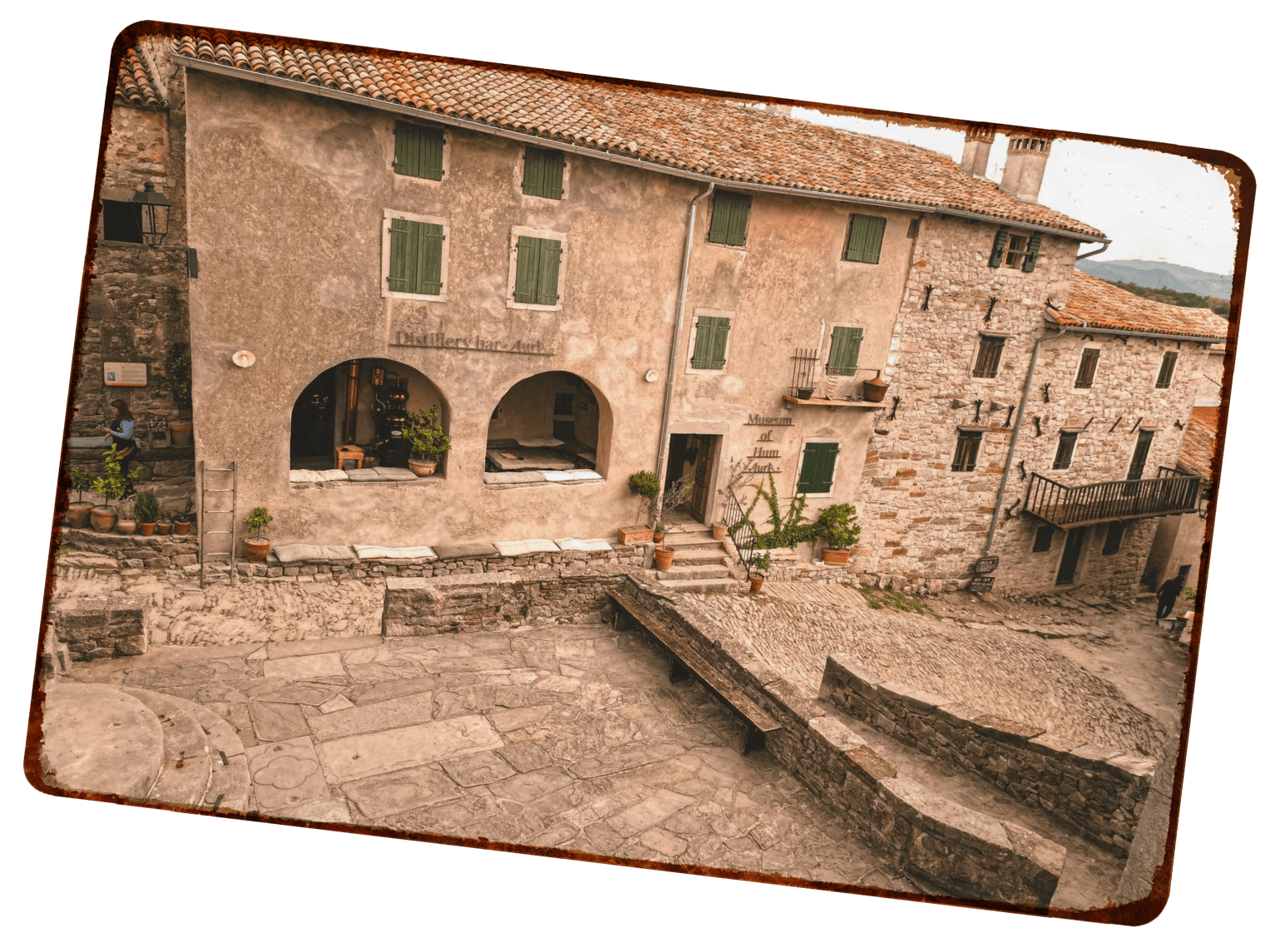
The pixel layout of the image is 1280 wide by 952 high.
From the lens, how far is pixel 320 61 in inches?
144

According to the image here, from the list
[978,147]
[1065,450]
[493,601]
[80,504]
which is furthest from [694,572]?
[80,504]

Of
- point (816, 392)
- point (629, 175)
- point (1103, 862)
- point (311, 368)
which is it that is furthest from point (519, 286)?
point (1103, 862)

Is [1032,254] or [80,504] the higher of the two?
[1032,254]

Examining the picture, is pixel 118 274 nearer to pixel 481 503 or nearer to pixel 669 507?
pixel 481 503

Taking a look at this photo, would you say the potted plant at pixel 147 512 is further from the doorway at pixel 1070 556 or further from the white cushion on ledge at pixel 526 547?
the doorway at pixel 1070 556

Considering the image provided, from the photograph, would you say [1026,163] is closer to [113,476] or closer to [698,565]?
[698,565]

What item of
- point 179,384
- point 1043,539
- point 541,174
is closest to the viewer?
point 179,384

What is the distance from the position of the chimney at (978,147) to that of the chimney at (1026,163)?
105mm

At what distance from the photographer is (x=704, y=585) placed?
491 centimetres

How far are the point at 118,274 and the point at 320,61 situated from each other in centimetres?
152

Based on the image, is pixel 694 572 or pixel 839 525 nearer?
pixel 839 525

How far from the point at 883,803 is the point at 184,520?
407cm

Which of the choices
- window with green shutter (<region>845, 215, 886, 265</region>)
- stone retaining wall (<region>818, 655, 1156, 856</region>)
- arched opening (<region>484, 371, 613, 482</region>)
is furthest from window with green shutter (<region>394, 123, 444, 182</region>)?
stone retaining wall (<region>818, 655, 1156, 856</region>)

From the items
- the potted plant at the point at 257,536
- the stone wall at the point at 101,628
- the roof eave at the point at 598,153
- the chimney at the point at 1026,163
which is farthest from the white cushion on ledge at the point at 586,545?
the chimney at the point at 1026,163
